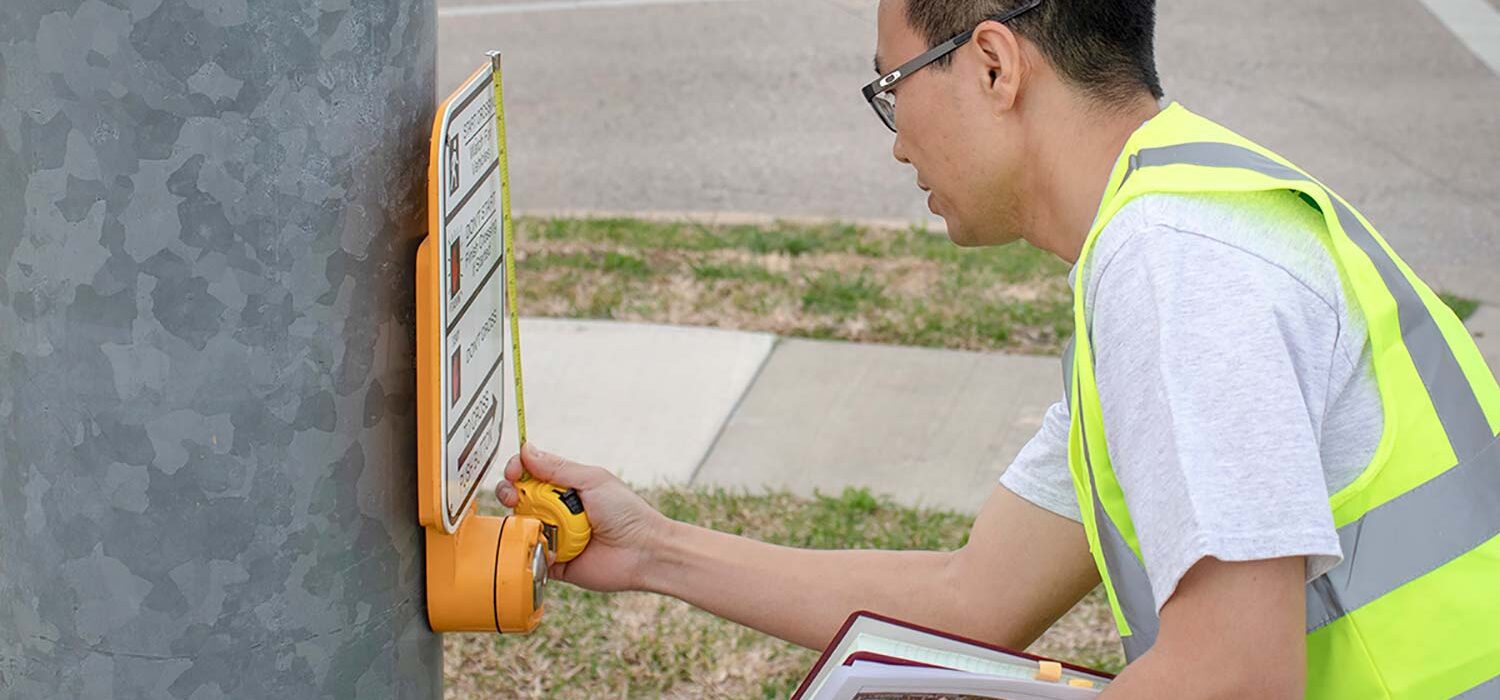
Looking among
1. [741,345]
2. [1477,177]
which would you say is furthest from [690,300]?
[1477,177]

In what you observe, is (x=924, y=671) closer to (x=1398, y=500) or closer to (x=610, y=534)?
(x=1398, y=500)

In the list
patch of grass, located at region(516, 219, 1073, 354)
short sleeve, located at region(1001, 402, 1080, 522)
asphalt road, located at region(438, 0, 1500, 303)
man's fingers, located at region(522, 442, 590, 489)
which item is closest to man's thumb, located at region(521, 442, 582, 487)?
man's fingers, located at region(522, 442, 590, 489)

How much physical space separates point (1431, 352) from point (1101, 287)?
33 cm

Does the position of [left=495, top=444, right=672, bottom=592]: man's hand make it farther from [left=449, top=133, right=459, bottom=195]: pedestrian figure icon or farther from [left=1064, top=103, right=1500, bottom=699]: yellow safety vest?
[left=1064, top=103, right=1500, bottom=699]: yellow safety vest

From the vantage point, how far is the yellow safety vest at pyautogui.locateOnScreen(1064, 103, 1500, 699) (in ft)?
5.41

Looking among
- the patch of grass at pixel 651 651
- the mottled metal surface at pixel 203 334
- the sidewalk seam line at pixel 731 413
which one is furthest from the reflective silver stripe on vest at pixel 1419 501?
the sidewalk seam line at pixel 731 413

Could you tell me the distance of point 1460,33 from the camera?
950 centimetres

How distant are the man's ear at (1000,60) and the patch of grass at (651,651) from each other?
1846mm

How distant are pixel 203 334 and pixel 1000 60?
82 centimetres

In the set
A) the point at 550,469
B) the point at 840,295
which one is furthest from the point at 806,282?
the point at 550,469

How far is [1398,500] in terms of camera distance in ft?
5.45

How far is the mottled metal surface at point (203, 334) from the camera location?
144 cm

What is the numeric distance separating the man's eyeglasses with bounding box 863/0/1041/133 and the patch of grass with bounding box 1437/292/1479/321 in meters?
3.83

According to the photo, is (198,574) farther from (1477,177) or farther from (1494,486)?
(1477,177)
